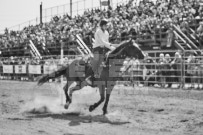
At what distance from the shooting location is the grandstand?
62.4ft

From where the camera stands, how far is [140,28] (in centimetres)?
2131

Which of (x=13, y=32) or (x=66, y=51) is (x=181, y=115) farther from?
(x=13, y=32)

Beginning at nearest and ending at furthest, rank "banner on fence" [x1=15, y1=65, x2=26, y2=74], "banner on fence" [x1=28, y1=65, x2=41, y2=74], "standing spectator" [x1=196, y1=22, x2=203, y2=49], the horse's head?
the horse's head → "standing spectator" [x1=196, y1=22, x2=203, y2=49] → "banner on fence" [x1=28, y1=65, x2=41, y2=74] → "banner on fence" [x1=15, y1=65, x2=26, y2=74]

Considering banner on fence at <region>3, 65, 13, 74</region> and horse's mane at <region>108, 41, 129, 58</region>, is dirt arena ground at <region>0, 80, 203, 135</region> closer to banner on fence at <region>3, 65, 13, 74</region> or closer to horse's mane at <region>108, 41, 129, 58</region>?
horse's mane at <region>108, 41, 129, 58</region>

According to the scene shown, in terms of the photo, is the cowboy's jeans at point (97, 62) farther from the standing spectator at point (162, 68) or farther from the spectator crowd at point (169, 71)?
the standing spectator at point (162, 68)

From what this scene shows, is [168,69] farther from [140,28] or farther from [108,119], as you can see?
[108,119]

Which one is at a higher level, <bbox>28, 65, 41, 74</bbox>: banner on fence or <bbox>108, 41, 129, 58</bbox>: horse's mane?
<bbox>108, 41, 129, 58</bbox>: horse's mane

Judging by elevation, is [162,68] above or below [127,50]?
below

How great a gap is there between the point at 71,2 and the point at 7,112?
89.3 feet

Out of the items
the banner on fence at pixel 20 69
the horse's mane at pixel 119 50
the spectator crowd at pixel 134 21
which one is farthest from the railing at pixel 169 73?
the banner on fence at pixel 20 69

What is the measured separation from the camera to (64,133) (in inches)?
270

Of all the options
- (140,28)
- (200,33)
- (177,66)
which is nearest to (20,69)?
(140,28)

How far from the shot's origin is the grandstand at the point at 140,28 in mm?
19031

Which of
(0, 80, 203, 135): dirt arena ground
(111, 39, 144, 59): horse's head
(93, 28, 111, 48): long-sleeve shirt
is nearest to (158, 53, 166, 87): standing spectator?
(0, 80, 203, 135): dirt arena ground
